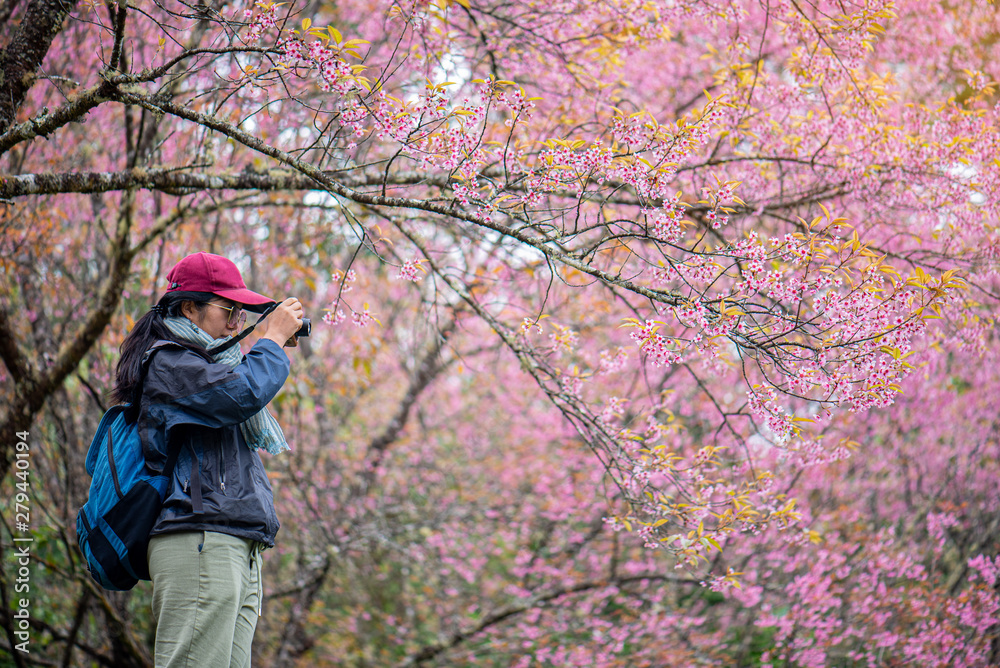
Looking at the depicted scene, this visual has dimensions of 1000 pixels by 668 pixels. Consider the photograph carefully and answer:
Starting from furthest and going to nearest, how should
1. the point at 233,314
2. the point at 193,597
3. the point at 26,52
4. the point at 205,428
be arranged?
the point at 26,52 → the point at 233,314 → the point at 205,428 → the point at 193,597

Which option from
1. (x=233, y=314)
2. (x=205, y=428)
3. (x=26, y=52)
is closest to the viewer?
(x=205, y=428)

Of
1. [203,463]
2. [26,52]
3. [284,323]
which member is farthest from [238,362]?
[26,52]

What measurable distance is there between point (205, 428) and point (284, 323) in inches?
13.9

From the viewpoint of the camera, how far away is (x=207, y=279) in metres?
1.88

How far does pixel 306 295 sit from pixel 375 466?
1612mm

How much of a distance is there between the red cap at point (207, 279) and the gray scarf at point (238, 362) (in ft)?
0.34

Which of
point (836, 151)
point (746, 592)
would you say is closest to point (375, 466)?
point (746, 592)

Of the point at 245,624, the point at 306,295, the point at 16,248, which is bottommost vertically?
the point at 245,624

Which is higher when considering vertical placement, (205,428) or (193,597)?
(205,428)

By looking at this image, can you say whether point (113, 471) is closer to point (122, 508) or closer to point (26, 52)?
point (122, 508)

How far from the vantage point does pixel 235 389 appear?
65.8 inches

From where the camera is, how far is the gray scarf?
1816mm

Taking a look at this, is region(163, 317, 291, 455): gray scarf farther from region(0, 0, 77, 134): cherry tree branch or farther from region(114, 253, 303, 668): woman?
region(0, 0, 77, 134): cherry tree branch

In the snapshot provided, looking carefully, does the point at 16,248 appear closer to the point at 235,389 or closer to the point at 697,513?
the point at 235,389
